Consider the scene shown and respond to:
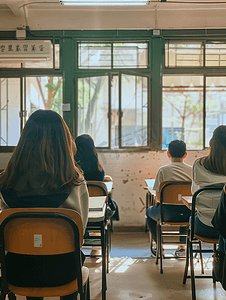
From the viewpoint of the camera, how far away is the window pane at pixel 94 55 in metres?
4.41

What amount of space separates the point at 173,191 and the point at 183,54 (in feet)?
8.52

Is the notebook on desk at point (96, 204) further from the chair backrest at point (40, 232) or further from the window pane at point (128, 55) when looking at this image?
the window pane at point (128, 55)

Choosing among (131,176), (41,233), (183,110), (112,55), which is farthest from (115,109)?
(41,233)

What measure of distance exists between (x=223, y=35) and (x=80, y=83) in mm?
2260

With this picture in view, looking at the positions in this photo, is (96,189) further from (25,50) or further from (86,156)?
(25,50)

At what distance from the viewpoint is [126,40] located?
4.39 m

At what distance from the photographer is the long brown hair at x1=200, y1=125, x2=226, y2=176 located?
2053mm

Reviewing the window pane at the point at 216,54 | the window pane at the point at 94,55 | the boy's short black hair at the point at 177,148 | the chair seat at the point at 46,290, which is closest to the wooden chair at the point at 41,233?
the chair seat at the point at 46,290

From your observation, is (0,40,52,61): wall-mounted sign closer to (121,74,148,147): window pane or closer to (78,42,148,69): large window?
(78,42,148,69): large window

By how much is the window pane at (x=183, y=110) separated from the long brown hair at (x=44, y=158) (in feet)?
10.9

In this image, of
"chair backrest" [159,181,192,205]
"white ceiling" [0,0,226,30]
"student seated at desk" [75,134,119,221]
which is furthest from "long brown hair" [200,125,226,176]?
"white ceiling" [0,0,226,30]

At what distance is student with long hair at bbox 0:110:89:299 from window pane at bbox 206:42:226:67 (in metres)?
3.74

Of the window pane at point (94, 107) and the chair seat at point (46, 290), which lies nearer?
the chair seat at point (46, 290)

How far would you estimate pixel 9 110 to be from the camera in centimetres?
453
